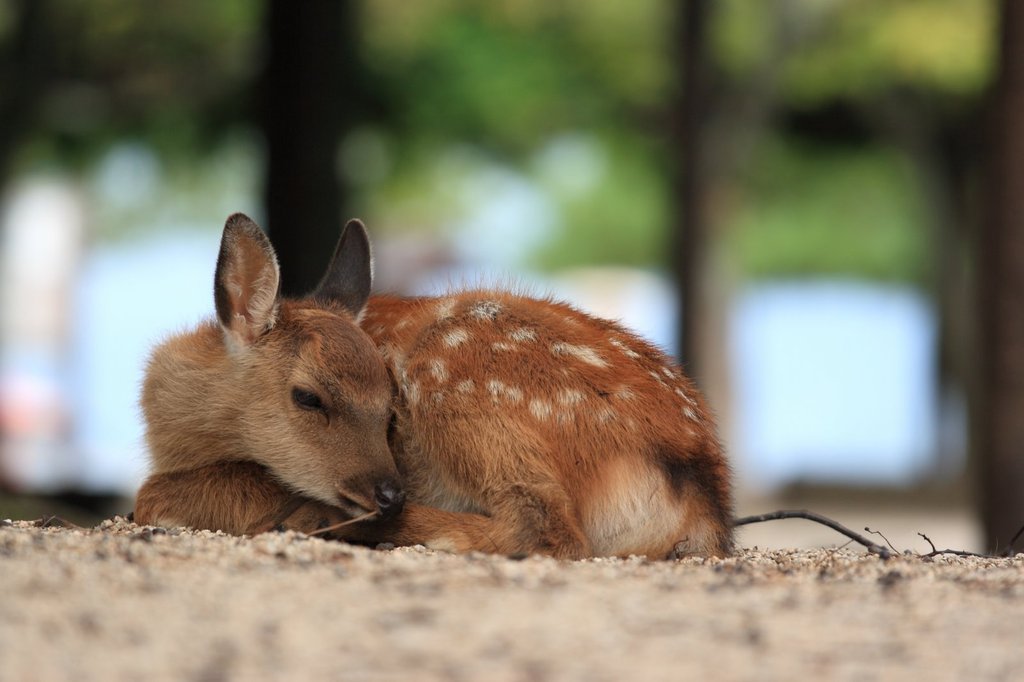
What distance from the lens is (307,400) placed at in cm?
538

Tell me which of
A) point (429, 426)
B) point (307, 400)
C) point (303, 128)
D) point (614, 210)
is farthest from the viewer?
point (614, 210)

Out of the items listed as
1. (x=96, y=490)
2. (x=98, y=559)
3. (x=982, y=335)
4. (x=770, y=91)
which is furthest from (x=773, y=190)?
(x=98, y=559)

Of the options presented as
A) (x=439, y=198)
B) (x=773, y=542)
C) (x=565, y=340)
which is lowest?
(x=773, y=542)

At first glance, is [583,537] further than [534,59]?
No

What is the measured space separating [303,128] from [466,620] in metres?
8.82

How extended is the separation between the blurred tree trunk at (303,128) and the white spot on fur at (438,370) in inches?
259

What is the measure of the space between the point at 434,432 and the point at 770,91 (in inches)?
528

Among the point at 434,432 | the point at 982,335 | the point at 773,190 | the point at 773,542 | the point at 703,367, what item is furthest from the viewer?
the point at 773,190

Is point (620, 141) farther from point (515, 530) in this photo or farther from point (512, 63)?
point (515, 530)

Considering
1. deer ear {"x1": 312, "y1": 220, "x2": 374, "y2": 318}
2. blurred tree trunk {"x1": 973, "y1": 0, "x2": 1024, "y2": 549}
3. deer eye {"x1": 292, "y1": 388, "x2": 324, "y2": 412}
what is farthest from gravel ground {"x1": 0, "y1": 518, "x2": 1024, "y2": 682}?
blurred tree trunk {"x1": 973, "y1": 0, "x2": 1024, "y2": 549}

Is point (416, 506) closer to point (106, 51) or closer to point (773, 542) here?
point (773, 542)

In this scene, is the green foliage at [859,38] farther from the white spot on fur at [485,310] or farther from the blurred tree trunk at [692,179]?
the white spot on fur at [485,310]

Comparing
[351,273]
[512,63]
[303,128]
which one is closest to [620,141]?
[512,63]

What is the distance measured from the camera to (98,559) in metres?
4.06
